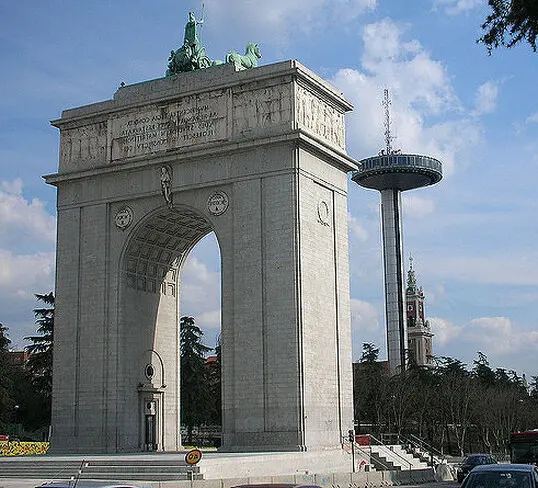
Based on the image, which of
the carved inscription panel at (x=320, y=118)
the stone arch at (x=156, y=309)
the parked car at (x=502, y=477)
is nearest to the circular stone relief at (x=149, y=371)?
the stone arch at (x=156, y=309)

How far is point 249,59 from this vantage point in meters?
38.0

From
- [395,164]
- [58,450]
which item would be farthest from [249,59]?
[395,164]

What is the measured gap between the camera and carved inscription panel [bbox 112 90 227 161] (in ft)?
117

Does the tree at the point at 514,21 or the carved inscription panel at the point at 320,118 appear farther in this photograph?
the carved inscription panel at the point at 320,118

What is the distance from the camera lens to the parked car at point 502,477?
14.6 m

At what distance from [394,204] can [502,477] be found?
96.4 metres

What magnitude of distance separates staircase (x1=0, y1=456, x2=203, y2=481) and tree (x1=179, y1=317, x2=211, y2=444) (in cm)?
3282

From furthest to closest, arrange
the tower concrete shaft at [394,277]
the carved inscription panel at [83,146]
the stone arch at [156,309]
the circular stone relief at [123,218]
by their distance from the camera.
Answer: the tower concrete shaft at [394,277], the carved inscription panel at [83,146], the circular stone relief at [123,218], the stone arch at [156,309]

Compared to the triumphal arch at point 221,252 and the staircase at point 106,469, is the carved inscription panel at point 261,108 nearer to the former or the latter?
the triumphal arch at point 221,252

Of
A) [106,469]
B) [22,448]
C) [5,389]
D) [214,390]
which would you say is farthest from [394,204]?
[106,469]

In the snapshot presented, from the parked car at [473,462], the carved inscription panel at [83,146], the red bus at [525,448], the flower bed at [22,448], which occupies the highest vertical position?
the carved inscription panel at [83,146]

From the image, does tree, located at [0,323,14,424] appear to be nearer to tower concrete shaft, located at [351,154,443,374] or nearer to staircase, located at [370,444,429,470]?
staircase, located at [370,444,429,470]

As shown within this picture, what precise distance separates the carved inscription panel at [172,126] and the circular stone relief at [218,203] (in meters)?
2.29

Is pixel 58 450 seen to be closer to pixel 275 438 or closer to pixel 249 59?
pixel 275 438
